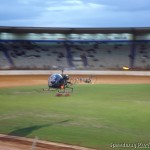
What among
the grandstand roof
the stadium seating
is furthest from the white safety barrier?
the grandstand roof

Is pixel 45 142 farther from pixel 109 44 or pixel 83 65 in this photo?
pixel 109 44

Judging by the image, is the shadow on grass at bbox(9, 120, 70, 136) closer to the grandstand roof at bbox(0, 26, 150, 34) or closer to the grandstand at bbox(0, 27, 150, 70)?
the grandstand at bbox(0, 27, 150, 70)

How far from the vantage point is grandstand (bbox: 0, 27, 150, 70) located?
57.3 metres

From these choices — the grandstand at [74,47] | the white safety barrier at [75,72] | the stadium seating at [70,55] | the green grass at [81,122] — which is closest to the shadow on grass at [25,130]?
the green grass at [81,122]

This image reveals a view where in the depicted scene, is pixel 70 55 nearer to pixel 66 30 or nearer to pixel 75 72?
pixel 66 30

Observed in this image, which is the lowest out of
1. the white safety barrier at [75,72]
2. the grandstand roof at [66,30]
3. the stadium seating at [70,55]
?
the white safety barrier at [75,72]

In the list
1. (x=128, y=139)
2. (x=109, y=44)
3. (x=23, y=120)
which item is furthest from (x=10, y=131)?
(x=109, y=44)

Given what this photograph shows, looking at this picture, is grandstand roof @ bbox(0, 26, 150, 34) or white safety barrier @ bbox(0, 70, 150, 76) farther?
grandstand roof @ bbox(0, 26, 150, 34)

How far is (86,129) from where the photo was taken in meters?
12.2

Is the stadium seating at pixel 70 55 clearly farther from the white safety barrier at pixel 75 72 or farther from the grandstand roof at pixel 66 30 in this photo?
the white safety barrier at pixel 75 72

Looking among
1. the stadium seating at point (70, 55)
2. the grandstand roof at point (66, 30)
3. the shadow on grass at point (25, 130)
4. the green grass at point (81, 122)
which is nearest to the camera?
the green grass at point (81, 122)

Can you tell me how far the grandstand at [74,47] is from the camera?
5734cm

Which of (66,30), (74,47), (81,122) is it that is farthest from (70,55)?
(81,122)

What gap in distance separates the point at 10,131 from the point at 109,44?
49581mm
